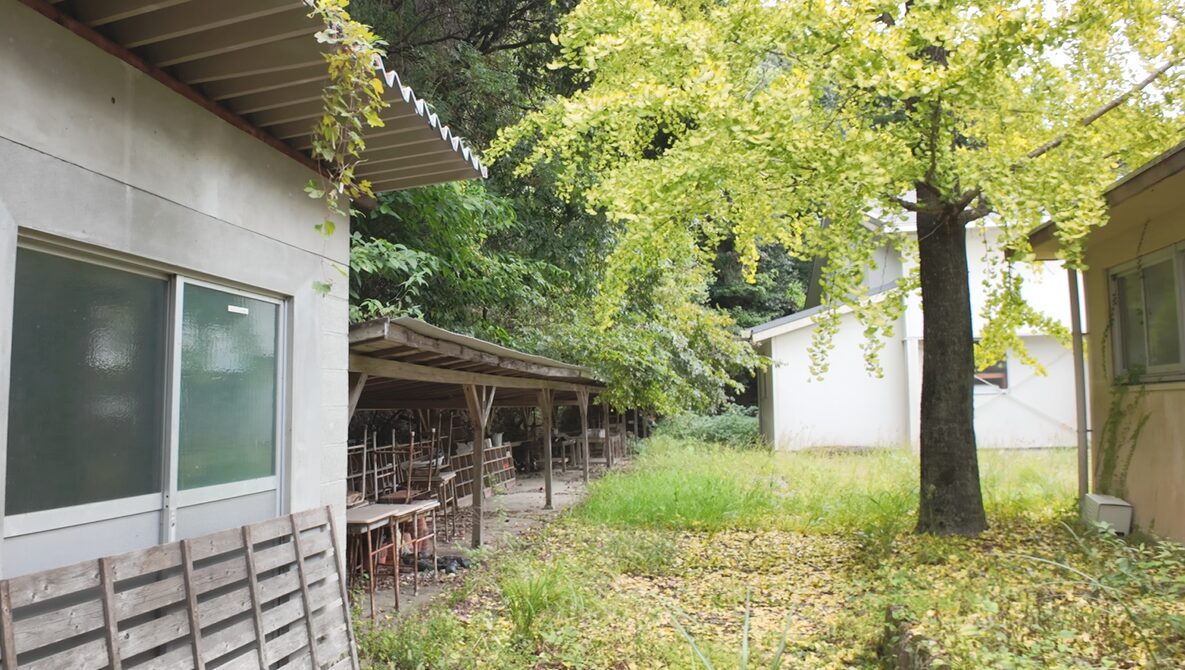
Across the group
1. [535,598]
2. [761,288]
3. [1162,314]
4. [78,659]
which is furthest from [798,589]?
[761,288]

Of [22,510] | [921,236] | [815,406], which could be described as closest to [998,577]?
[921,236]

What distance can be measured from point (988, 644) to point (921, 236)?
5091 mm

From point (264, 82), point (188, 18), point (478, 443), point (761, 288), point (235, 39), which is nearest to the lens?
point (188, 18)

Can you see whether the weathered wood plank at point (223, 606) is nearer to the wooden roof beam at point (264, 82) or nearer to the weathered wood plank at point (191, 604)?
the weathered wood plank at point (191, 604)

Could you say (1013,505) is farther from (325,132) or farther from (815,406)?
(815,406)

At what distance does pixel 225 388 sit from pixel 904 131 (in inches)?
234

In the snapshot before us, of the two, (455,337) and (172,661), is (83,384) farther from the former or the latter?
(455,337)

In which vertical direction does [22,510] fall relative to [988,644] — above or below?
above

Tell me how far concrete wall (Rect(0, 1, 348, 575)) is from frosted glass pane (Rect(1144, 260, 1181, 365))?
23.0 ft

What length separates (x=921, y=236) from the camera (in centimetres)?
807

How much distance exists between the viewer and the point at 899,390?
18609 mm

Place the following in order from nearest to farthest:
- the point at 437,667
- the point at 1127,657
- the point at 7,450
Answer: the point at 7,450 → the point at 1127,657 → the point at 437,667

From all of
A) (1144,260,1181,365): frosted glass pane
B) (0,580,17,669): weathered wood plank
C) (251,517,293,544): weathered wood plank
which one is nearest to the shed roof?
(1144,260,1181,365): frosted glass pane

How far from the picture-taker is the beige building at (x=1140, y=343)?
649 cm
